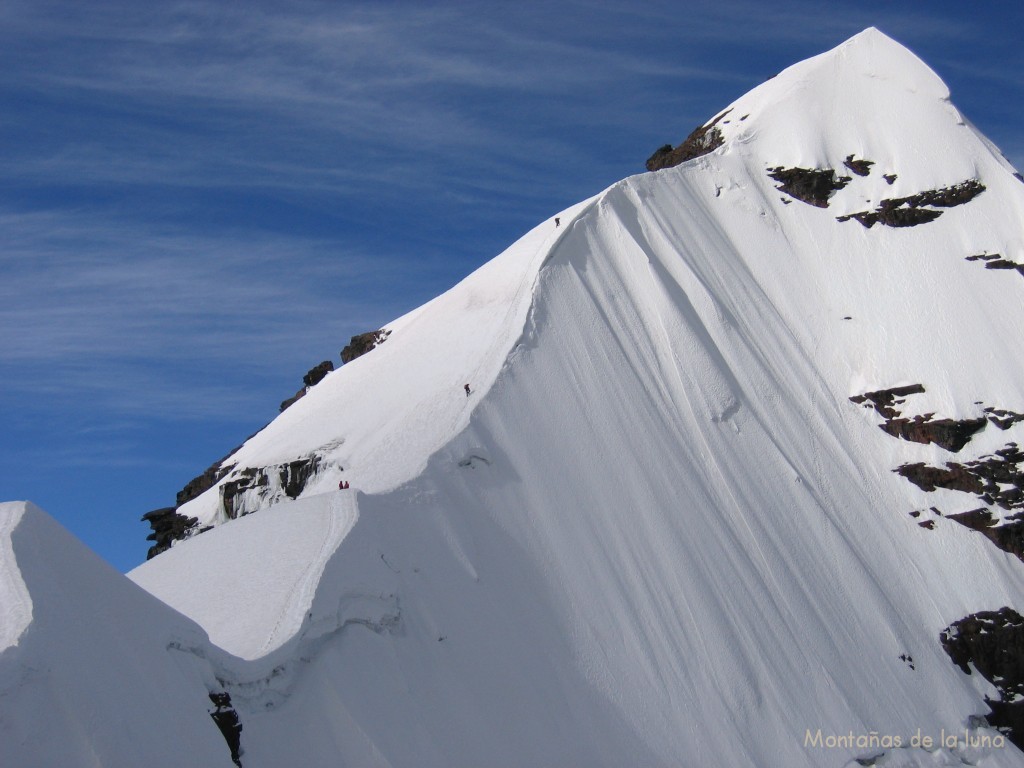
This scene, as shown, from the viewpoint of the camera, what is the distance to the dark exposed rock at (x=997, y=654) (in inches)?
1345

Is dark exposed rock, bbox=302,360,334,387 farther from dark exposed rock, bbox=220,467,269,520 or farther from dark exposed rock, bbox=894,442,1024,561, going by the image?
dark exposed rock, bbox=894,442,1024,561

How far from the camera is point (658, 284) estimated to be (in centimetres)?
4212

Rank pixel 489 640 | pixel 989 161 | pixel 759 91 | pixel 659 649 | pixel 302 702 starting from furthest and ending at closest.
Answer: pixel 759 91 → pixel 989 161 → pixel 659 649 → pixel 489 640 → pixel 302 702

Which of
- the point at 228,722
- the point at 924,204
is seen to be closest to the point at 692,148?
the point at 924,204

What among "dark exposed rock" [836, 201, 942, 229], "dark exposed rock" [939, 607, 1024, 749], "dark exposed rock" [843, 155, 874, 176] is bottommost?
"dark exposed rock" [939, 607, 1024, 749]

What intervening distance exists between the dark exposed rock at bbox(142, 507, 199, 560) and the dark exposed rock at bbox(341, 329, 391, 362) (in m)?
10.8

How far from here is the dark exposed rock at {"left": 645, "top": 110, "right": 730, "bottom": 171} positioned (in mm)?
52312

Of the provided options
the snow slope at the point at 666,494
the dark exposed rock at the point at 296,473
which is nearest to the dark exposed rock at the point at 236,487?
the snow slope at the point at 666,494

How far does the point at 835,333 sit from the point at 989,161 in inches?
436

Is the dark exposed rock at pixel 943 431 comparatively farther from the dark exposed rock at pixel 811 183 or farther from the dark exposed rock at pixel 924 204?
the dark exposed rock at pixel 811 183

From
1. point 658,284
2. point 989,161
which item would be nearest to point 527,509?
point 658,284

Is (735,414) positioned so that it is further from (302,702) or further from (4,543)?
(4,543)

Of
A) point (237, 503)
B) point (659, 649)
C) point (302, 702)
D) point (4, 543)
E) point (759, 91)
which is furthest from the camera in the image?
point (759, 91)

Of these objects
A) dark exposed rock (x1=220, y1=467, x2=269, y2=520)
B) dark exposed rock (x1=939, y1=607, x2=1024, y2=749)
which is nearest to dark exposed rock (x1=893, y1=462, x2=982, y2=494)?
dark exposed rock (x1=939, y1=607, x2=1024, y2=749)
